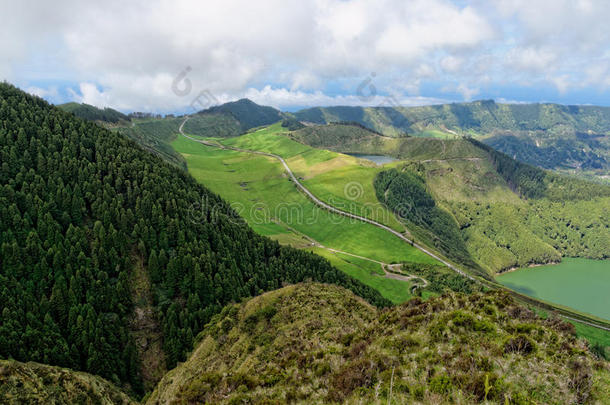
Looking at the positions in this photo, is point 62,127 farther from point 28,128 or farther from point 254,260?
point 254,260

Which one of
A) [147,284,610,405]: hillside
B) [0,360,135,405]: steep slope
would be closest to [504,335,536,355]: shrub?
[147,284,610,405]: hillside

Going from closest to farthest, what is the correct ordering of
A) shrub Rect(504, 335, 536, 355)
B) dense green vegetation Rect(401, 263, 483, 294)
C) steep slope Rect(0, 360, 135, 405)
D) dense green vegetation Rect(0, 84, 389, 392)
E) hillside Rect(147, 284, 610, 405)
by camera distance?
hillside Rect(147, 284, 610, 405)
shrub Rect(504, 335, 536, 355)
steep slope Rect(0, 360, 135, 405)
dense green vegetation Rect(0, 84, 389, 392)
dense green vegetation Rect(401, 263, 483, 294)

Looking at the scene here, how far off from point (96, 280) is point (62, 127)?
219 feet

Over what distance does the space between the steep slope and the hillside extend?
959 cm

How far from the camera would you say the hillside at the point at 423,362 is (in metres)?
22.6

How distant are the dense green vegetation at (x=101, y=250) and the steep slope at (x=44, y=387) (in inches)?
689

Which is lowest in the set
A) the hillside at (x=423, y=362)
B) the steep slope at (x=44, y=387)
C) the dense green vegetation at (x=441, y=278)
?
the dense green vegetation at (x=441, y=278)

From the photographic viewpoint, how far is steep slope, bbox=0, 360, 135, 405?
37.9m

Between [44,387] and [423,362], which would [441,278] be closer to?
[423,362]

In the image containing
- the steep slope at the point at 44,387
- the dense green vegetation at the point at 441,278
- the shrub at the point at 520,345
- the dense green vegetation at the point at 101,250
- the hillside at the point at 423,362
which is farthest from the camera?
the dense green vegetation at the point at 441,278

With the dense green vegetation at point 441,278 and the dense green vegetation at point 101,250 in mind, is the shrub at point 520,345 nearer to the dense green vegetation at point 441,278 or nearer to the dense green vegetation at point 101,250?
the dense green vegetation at point 101,250

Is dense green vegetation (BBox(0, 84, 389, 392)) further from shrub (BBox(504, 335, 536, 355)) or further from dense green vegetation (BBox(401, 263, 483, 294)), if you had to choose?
shrub (BBox(504, 335, 536, 355))

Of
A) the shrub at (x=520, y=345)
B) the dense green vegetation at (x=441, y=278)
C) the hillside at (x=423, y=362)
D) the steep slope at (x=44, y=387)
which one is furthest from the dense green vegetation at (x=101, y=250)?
the shrub at (x=520, y=345)

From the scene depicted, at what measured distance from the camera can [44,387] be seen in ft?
136
